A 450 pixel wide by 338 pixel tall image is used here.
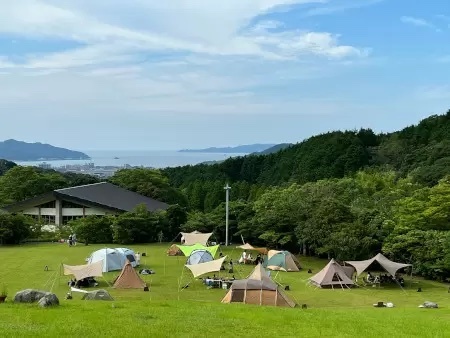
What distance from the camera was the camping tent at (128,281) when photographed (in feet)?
69.9

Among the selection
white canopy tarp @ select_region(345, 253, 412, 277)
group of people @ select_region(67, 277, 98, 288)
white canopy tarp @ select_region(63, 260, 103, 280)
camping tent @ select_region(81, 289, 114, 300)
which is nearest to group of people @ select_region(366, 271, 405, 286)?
white canopy tarp @ select_region(345, 253, 412, 277)

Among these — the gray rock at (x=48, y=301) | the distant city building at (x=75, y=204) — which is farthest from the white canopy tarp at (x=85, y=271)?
the distant city building at (x=75, y=204)

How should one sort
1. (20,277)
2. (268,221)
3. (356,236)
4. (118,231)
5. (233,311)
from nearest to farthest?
(233,311)
(20,277)
(356,236)
(268,221)
(118,231)

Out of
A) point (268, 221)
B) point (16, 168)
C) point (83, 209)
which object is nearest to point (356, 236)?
point (268, 221)

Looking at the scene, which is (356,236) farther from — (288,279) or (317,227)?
(288,279)

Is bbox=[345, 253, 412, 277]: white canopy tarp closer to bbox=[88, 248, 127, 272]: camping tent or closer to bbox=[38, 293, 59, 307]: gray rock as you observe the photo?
bbox=[88, 248, 127, 272]: camping tent

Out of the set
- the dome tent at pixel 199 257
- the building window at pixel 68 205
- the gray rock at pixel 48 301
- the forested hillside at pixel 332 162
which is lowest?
the dome tent at pixel 199 257

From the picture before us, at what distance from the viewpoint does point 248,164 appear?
86.0 metres

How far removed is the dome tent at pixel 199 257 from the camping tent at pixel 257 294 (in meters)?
8.05

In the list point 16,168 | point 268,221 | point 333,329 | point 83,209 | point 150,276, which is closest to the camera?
point 333,329

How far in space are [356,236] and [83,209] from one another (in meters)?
29.2

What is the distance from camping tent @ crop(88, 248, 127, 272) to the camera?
25.6m

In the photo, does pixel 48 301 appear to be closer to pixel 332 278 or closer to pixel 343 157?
pixel 332 278

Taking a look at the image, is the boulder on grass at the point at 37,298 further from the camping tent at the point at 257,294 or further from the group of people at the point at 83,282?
the group of people at the point at 83,282
